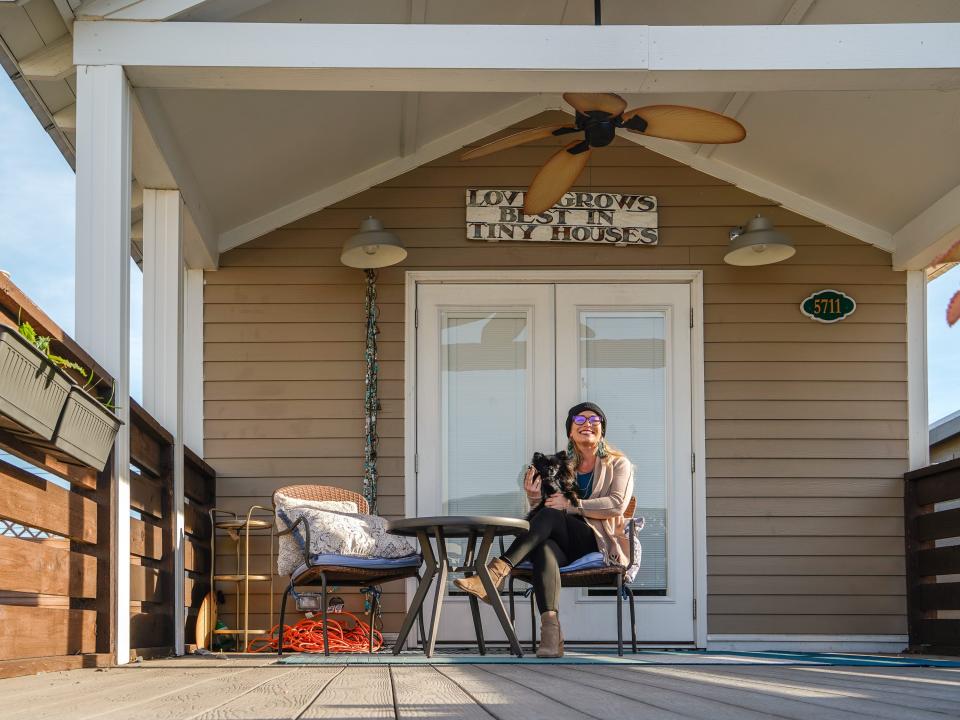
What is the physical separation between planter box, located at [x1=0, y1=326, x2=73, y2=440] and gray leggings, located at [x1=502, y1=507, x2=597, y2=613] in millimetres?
2155

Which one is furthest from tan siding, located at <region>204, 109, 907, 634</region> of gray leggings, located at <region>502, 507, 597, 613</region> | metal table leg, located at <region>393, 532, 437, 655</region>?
metal table leg, located at <region>393, 532, 437, 655</region>

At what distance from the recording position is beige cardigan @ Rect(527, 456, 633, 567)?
5043mm

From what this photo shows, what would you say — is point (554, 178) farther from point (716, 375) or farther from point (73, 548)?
point (73, 548)

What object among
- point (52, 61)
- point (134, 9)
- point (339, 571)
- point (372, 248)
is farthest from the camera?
point (372, 248)

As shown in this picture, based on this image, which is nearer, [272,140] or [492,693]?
[492,693]

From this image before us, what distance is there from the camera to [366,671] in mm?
3230

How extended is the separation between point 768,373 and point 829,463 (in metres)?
0.57

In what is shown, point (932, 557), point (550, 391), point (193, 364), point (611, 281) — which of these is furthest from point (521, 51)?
point (932, 557)

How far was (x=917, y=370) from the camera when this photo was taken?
20.9ft

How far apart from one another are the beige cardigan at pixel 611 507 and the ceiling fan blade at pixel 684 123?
140cm

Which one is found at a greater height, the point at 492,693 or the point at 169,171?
A: the point at 169,171

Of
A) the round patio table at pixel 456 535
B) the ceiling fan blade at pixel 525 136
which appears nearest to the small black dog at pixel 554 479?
the round patio table at pixel 456 535

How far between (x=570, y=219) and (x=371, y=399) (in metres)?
1.42

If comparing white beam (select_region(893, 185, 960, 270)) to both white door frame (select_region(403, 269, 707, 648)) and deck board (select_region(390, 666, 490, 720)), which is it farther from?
deck board (select_region(390, 666, 490, 720))
